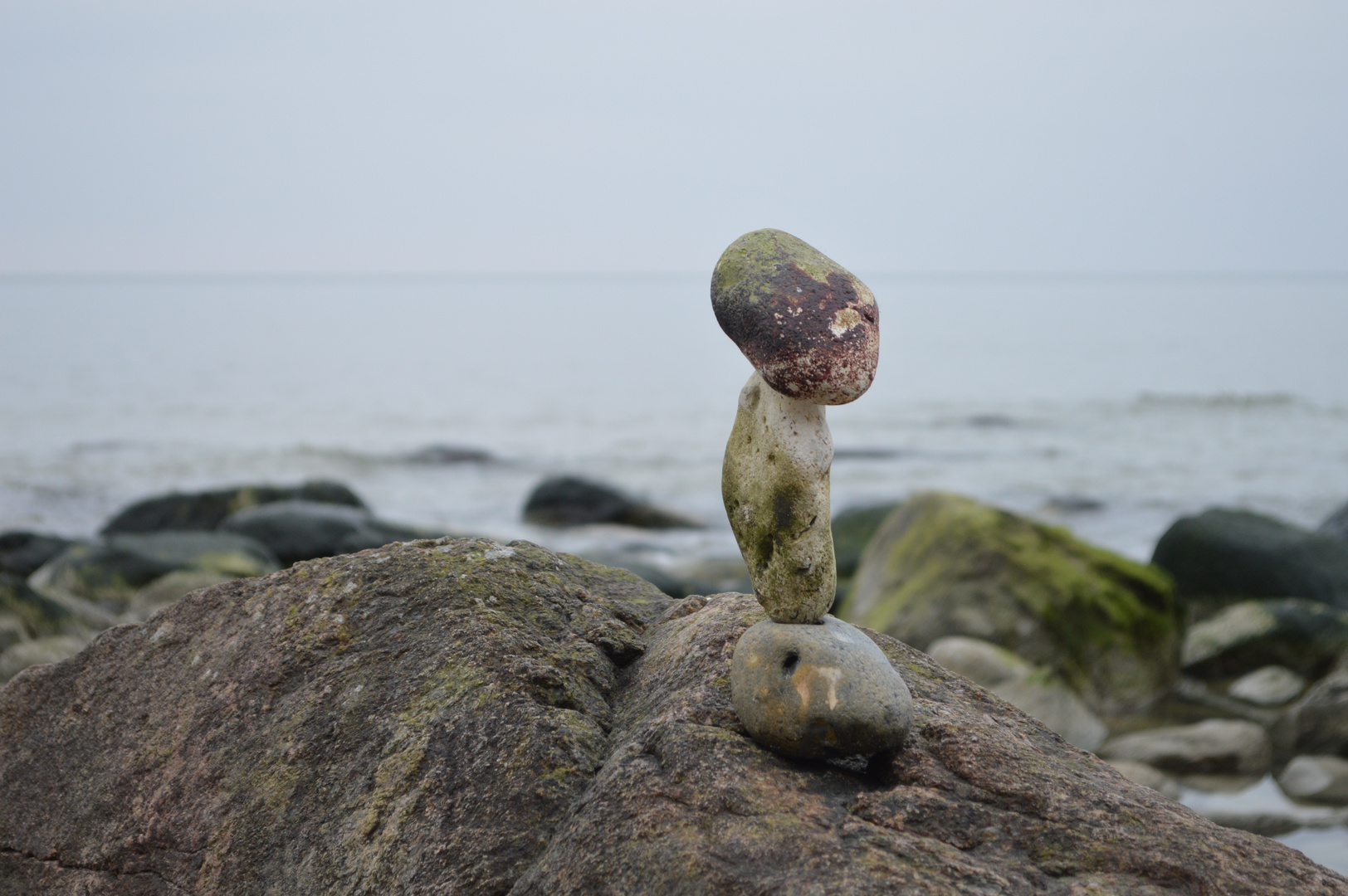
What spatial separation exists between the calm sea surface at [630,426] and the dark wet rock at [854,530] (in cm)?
147

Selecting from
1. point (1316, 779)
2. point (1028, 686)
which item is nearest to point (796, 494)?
point (1028, 686)

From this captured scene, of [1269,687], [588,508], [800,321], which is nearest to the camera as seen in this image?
[800,321]

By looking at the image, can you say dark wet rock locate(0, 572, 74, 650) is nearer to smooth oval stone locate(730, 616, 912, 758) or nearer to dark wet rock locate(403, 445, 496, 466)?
smooth oval stone locate(730, 616, 912, 758)

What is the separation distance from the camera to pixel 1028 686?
7004 millimetres

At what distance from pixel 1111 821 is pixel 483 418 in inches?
899

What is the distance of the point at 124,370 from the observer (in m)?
32.5

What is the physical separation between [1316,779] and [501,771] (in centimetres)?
561

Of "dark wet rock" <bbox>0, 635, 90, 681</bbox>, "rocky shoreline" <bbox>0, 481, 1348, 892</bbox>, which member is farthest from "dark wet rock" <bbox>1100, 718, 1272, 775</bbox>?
"dark wet rock" <bbox>0, 635, 90, 681</bbox>

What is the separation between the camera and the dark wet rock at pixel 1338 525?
39.2 feet

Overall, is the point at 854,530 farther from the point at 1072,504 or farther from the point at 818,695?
the point at 818,695

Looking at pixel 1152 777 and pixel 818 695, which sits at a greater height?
pixel 818 695

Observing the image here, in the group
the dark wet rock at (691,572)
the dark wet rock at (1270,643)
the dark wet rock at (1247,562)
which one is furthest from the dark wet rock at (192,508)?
the dark wet rock at (1270,643)

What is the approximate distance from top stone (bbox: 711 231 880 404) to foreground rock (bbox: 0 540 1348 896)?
843mm

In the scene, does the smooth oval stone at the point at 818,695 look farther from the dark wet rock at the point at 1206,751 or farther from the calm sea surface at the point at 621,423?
the calm sea surface at the point at 621,423
